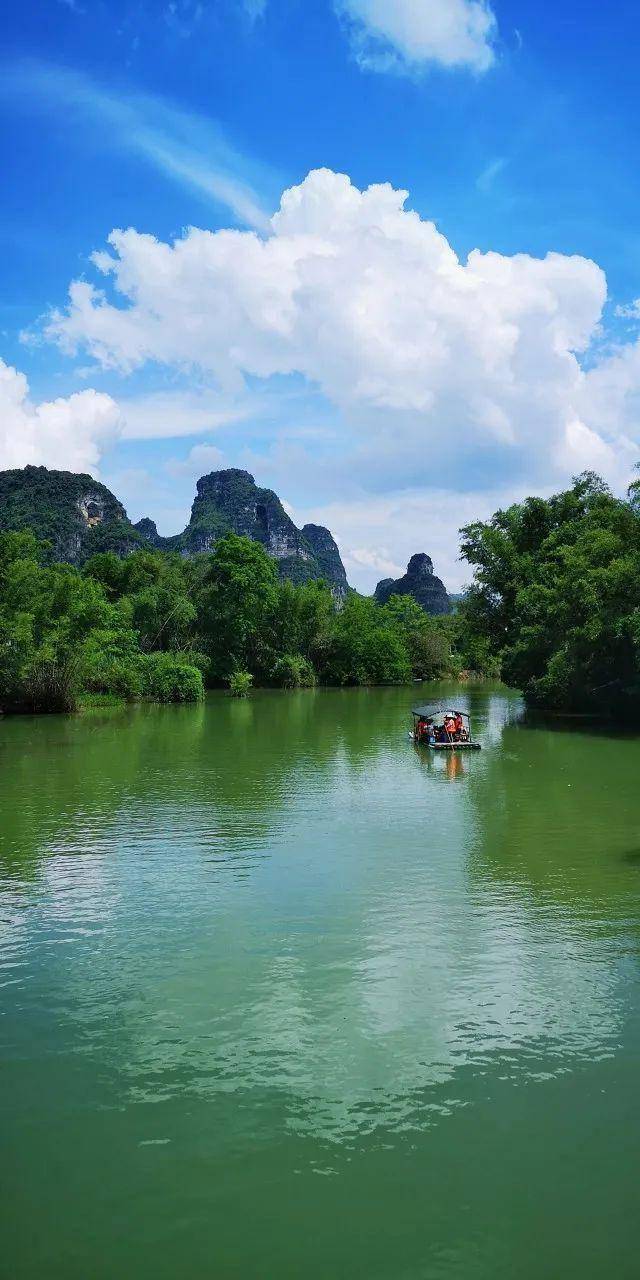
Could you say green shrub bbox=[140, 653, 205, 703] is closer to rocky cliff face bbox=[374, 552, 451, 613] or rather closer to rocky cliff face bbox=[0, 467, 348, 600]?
rocky cliff face bbox=[0, 467, 348, 600]

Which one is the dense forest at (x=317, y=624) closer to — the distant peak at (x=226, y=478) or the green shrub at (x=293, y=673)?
the green shrub at (x=293, y=673)

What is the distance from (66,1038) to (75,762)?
58.4ft

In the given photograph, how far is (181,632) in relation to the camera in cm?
6241

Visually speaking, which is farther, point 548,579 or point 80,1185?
point 548,579

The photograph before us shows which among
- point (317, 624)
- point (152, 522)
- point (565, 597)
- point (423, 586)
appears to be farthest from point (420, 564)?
point (565, 597)

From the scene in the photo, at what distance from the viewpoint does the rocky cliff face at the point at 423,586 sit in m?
148

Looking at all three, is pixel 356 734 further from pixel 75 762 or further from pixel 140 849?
pixel 140 849

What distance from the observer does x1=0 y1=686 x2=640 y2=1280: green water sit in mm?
5285

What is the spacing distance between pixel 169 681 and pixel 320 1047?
1730 inches

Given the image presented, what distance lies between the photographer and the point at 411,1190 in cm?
561

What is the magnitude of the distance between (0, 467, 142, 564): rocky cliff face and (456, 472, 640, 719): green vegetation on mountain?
5841 cm

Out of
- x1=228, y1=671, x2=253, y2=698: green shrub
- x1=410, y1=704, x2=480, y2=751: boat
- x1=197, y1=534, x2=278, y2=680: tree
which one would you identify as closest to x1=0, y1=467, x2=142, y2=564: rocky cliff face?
x1=197, y1=534, x2=278, y2=680: tree

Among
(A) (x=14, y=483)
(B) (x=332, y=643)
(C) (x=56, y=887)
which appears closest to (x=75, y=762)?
(C) (x=56, y=887)

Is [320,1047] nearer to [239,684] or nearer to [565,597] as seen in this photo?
[565,597]
